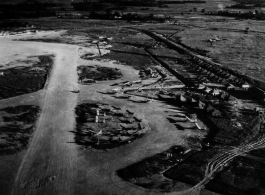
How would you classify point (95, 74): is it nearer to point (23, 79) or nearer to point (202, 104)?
point (23, 79)

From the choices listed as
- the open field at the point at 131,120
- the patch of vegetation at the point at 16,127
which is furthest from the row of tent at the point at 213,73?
the patch of vegetation at the point at 16,127

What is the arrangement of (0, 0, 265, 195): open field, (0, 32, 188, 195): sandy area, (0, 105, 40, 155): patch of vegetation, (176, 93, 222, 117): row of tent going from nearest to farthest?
(0, 32, 188, 195): sandy area → (0, 0, 265, 195): open field → (0, 105, 40, 155): patch of vegetation → (176, 93, 222, 117): row of tent

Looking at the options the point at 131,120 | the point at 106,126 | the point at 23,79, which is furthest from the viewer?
the point at 23,79

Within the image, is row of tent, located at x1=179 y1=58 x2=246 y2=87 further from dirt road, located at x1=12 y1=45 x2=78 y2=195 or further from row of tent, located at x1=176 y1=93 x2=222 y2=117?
dirt road, located at x1=12 y1=45 x2=78 y2=195

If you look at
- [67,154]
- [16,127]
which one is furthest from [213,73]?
[16,127]

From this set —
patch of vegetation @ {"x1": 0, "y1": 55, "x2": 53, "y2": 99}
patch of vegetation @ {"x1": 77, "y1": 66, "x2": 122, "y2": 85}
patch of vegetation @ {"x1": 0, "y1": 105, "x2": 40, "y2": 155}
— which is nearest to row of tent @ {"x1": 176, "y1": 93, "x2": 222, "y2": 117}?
patch of vegetation @ {"x1": 77, "y1": 66, "x2": 122, "y2": 85}

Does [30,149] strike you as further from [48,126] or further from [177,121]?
[177,121]

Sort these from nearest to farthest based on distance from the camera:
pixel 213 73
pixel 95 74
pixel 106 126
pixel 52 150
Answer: pixel 52 150 < pixel 106 126 < pixel 95 74 < pixel 213 73

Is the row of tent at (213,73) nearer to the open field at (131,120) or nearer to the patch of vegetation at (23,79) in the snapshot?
the open field at (131,120)
